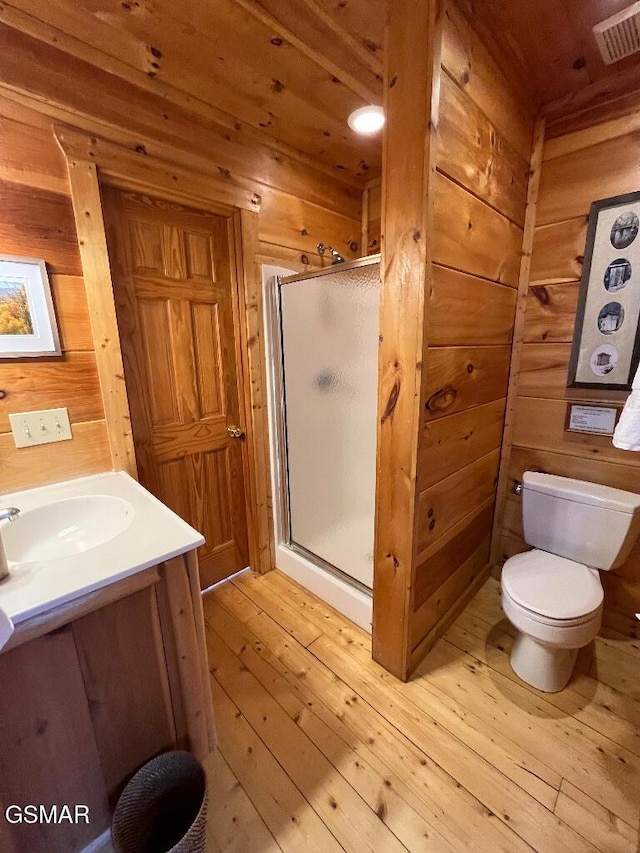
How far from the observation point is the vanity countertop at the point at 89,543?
2.47 ft

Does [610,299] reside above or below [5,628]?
above

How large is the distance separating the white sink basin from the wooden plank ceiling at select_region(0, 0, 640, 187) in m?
1.48

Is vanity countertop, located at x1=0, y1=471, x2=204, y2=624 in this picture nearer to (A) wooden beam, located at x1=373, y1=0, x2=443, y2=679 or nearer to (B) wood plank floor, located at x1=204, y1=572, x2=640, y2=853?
(A) wooden beam, located at x1=373, y1=0, x2=443, y2=679

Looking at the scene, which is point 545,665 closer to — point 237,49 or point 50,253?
point 50,253

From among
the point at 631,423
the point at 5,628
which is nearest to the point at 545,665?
the point at 631,423

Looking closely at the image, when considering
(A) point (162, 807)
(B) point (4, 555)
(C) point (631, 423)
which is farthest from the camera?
(C) point (631, 423)

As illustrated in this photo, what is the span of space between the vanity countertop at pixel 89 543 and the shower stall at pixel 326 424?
34.5 inches

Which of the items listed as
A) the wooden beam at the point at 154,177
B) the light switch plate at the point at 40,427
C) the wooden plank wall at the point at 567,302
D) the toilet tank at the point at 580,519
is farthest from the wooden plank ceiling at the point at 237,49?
the toilet tank at the point at 580,519

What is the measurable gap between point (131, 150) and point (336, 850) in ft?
8.00

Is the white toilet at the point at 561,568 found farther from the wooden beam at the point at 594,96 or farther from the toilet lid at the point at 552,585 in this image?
the wooden beam at the point at 594,96

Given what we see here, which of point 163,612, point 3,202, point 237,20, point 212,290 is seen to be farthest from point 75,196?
point 163,612

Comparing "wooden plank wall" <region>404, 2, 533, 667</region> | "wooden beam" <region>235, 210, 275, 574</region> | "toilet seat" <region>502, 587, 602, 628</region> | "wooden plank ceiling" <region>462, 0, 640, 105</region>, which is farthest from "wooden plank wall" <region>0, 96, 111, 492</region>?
"toilet seat" <region>502, 587, 602, 628</region>

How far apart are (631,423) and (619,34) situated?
1.33m

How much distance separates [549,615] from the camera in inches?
50.1
